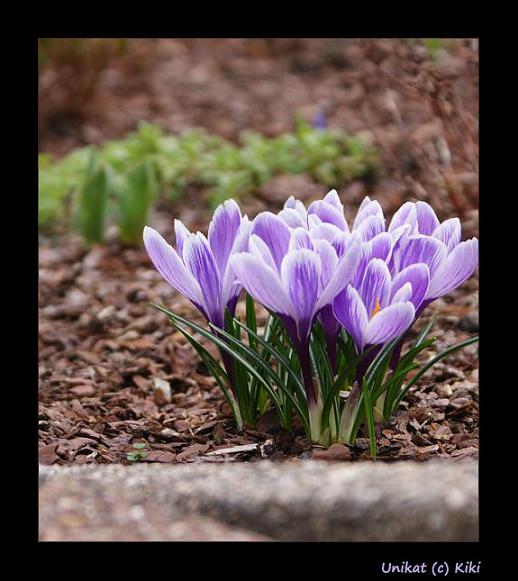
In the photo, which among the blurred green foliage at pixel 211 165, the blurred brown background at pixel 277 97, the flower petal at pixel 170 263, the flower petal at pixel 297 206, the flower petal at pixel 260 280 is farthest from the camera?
the blurred green foliage at pixel 211 165

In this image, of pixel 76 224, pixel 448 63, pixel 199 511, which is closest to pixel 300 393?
pixel 199 511

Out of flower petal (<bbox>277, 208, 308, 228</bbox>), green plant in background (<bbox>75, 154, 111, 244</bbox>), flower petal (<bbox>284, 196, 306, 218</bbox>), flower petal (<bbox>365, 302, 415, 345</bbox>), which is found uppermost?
green plant in background (<bbox>75, 154, 111, 244</bbox>)

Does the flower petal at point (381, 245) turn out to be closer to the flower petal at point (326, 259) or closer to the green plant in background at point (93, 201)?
the flower petal at point (326, 259)

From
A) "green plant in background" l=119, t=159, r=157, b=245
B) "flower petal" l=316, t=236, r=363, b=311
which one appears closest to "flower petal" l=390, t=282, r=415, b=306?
"flower petal" l=316, t=236, r=363, b=311

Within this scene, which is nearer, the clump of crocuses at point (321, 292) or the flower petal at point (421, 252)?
the clump of crocuses at point (321, 292)

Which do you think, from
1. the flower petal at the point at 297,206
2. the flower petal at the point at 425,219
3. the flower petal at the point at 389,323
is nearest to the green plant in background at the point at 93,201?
the flower petal at the point at 297,206

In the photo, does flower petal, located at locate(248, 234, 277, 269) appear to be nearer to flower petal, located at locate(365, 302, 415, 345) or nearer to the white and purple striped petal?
the white and purple striped petal

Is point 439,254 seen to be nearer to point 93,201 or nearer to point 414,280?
point 414,280
